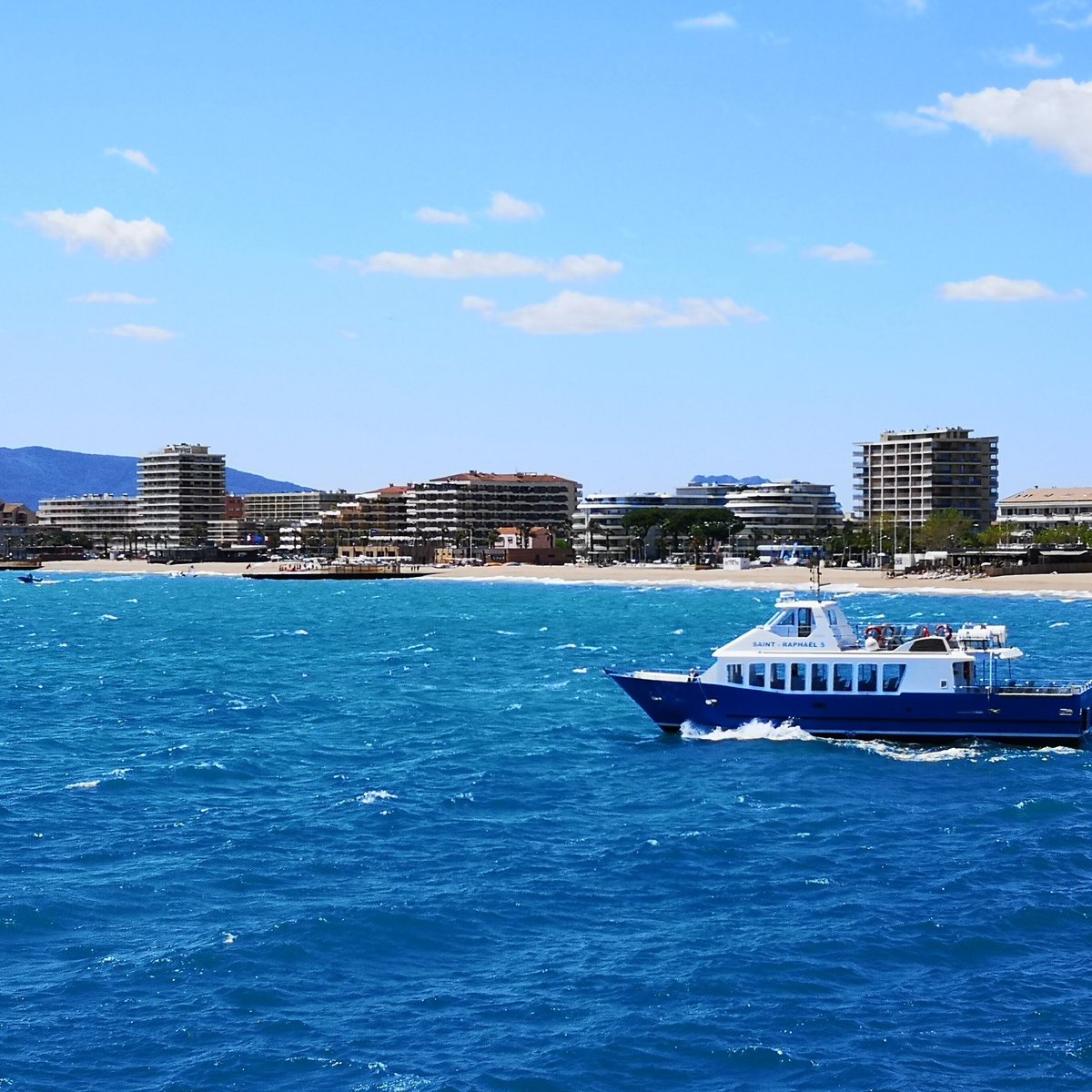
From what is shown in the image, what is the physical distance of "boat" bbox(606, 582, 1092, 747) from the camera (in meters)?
47.8

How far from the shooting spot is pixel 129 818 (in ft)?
124

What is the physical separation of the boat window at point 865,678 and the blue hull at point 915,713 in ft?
1.67

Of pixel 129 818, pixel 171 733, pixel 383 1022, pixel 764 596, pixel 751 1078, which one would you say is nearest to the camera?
pixel 751 1078

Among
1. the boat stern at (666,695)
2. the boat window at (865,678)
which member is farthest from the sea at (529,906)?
the boat window at (865,678)

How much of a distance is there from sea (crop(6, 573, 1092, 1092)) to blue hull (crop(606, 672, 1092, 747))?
0.79 metres

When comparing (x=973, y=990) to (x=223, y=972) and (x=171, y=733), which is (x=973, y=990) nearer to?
(x=223, y=972)

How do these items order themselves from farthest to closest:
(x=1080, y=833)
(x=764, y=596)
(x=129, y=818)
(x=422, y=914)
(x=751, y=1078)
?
(x=764, y=596) < (x=129, y=818) < (x=1080, y=833) < (x=422, y=914) < (x=751, y=1078)

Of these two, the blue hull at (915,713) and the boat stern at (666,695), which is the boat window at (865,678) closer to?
the blue hull at (915,713)

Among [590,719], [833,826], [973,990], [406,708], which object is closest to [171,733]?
[406,708]

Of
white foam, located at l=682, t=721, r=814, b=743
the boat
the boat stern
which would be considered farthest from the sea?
the boat

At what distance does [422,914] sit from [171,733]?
2734 cm

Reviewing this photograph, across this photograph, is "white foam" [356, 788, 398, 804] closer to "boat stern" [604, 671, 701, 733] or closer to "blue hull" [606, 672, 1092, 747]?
"boat stern" [604, 671, 701, 733]

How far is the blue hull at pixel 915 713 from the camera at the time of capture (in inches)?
1873

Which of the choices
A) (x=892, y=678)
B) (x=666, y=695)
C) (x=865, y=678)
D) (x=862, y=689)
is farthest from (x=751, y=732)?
(x=892, y=678)
